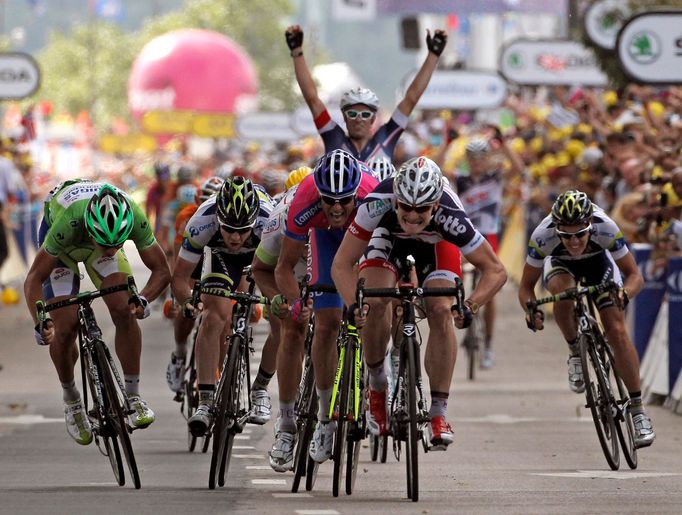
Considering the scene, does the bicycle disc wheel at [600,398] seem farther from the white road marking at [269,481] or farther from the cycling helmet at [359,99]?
the cycling helmet at [359,99]

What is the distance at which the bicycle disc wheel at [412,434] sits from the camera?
10.1 metres

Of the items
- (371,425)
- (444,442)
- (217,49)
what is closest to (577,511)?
(444,442)

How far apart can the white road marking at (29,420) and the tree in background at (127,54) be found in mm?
92101

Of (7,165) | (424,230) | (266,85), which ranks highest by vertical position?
(424,230)

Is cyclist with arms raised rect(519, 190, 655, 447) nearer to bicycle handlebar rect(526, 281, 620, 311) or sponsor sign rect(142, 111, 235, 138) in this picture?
bicycle handlebar rect(526, 281, 620, 311)

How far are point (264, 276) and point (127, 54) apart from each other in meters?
110

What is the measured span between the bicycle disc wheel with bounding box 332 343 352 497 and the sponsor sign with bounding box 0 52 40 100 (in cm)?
1384

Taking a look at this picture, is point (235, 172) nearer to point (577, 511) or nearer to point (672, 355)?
point (672, 355)

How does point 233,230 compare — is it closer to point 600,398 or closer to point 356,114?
point 356,114

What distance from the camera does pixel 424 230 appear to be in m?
10.7

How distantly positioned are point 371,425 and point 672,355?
500cm

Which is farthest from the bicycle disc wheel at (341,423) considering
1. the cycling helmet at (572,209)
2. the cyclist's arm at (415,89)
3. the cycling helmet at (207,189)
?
the cycling helmet at (207,189)

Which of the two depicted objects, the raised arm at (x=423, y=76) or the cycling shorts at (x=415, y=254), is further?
the raised arm at (x=423, y=76)

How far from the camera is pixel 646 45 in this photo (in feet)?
49.4
